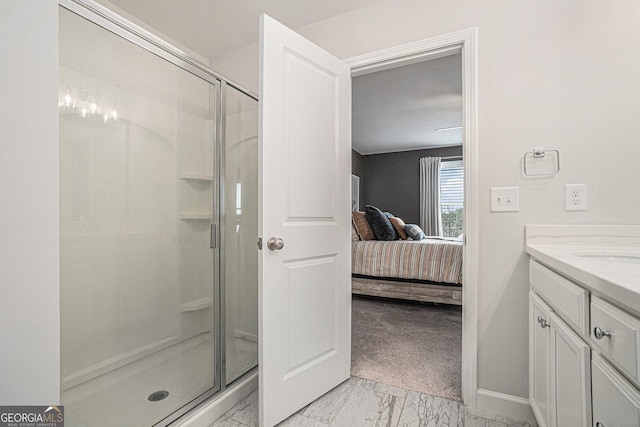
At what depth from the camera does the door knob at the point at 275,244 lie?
1494mm

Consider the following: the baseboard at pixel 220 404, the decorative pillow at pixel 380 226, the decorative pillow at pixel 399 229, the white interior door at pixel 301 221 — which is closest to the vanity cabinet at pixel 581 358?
the white interior door at pixel 301 221

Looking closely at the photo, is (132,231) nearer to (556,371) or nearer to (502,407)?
(556,371)

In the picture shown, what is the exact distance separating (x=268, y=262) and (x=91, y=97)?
113cm

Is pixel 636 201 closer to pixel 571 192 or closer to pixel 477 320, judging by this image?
pixel 571 192

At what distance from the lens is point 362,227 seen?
4203 millimetres

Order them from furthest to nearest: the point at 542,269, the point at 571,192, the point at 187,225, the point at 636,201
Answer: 1. the point at 187,225
2. the point at 571,192
3. the point at 636,201
4. the point at 542,269

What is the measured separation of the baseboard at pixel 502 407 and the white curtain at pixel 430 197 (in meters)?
5.24

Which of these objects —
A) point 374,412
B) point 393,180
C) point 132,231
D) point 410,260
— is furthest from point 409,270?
point 393,180

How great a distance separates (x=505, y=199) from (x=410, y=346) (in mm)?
1485

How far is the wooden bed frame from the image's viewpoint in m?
3.45

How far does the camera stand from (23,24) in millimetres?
893

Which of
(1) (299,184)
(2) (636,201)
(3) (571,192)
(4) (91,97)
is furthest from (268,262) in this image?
(2) (636,201)

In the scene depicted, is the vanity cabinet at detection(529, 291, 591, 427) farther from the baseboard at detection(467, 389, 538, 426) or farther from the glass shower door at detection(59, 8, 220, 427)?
the glass shower door at detection(59, 8, 220, 427)

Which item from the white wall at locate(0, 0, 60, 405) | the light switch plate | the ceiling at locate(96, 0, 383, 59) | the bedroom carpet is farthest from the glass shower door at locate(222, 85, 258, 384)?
the light switch plate
